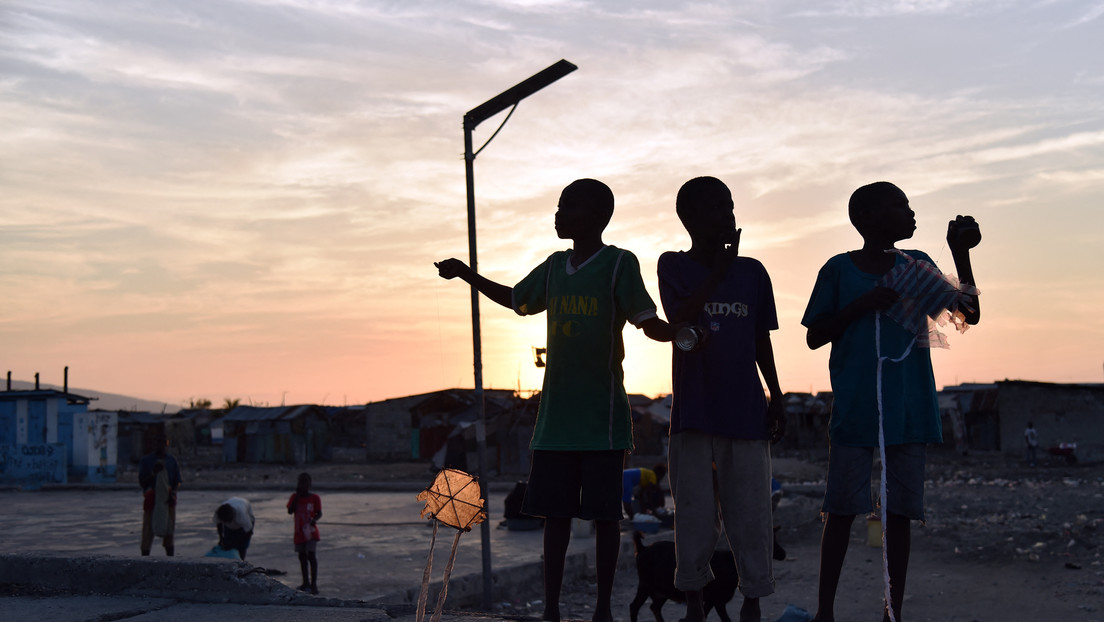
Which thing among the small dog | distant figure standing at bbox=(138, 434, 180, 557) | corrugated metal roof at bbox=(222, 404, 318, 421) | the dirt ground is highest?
corrugated metal roof at bbox=(222, 404, 318, 421)

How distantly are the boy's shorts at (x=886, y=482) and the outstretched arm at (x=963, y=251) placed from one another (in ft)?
1.84

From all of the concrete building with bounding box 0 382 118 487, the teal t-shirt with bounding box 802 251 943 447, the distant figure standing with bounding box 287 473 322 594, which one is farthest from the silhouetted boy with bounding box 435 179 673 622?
the concrete building with bounding box 0 382 118 487

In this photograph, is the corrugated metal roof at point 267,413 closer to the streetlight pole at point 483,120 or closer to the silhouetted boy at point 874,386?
the streetlight pole at point 483,120

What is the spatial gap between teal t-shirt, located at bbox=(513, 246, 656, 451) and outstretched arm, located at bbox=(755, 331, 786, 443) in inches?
17.4

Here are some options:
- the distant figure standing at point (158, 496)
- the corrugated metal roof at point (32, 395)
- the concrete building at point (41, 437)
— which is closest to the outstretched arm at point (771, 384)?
the distant figure standing at point (158, 496)

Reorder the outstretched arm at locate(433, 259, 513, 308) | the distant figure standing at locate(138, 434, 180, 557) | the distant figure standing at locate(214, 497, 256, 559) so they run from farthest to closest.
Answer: the distant figure standing at locate(138, 434, 180, 557), the distant figure standing at locate(214, 497, 256, 559), the outstretched arm at locate(433, 259, 513, 308)

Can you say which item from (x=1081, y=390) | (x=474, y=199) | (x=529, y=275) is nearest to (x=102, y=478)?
(x=474, y=199)

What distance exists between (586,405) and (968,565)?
9.02 meters

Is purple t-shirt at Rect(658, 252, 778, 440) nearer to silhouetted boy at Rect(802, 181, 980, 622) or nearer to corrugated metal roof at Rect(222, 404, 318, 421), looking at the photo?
silhouetted boy at Rect(802, 181, 980, 622)

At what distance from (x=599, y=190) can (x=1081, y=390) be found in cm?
3956

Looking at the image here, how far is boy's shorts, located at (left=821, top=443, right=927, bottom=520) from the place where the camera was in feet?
11.2

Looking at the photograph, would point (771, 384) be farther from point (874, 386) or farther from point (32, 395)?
point (32, 395)

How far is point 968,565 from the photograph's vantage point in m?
10.9

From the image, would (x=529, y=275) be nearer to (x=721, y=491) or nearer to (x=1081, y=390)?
(x=721, y=491)
